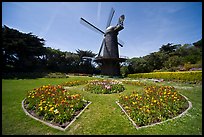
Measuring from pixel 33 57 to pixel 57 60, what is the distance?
651cm

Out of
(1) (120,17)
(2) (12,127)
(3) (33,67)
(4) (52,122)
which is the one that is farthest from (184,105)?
(3) (33,67)

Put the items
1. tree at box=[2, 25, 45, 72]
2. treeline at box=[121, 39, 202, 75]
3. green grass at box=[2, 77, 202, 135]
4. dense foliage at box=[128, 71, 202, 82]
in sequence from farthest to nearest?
treeline at box=[121, 39, 202, 75], tree at box=[2, 25, 45, 72], dense foliage at box=[128, 71, 202, 82], green grass at box=[2, 77, 202, 135]

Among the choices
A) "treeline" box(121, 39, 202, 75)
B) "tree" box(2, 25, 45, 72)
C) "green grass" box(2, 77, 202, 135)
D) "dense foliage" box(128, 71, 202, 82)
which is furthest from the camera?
"treeline" box(121, 39, 202, 75)

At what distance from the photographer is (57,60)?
33812 millimetres

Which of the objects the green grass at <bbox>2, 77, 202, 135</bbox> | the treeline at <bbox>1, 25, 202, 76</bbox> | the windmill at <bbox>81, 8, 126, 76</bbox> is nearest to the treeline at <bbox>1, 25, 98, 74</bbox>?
the treeline at <bbox>1, 25, 202, 76</bbox>

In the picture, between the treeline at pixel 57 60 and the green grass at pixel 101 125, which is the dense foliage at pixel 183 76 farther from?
the green grass at pixel 101 125

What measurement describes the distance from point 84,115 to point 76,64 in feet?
101

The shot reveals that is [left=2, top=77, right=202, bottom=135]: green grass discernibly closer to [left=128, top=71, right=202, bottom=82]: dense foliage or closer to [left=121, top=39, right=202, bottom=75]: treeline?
[left=128, top=71, right=202, bottom=82]: dense foliage

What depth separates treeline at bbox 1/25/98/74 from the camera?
888 inches

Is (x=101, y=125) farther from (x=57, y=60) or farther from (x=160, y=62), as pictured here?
(x=57, y=60)

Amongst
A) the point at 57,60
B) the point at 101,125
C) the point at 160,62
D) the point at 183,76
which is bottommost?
the point at 101,125

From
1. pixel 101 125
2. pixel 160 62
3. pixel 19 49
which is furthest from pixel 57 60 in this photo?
pixel 101 125

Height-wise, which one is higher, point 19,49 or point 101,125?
point 19,49

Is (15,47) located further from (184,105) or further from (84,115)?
(184,105)
